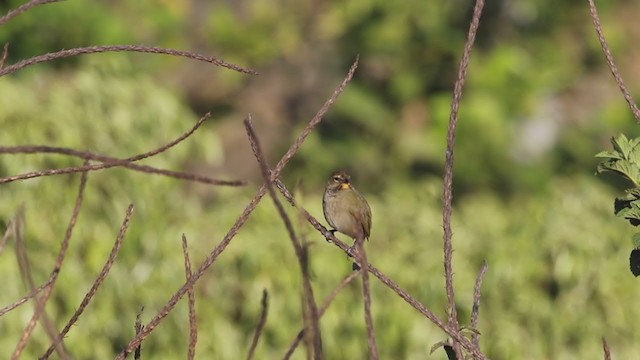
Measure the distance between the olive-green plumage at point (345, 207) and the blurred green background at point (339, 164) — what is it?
Result: 1.11m

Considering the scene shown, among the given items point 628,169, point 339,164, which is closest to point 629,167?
point 628,169

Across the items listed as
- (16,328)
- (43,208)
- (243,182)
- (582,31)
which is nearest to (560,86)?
(582,31)

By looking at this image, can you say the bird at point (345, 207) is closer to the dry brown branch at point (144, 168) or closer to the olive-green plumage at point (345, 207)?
the olive-green plumage at point (345, 207)

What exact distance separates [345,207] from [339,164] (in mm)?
6604

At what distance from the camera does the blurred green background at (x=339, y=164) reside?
6.02 meters

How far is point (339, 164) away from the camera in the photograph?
32.7 ft

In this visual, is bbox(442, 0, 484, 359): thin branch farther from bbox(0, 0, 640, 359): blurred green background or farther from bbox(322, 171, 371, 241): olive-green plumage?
bbox(0, 0, 640, 359): blurred green background

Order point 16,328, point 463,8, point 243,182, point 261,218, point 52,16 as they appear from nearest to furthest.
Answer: point 243,182 → point 16,328 → point 261,218 → point 52,16 → point 463,8

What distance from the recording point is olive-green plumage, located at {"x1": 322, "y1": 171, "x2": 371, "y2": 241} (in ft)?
11.0

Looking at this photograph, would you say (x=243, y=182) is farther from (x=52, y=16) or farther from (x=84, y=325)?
(x=52, y=16)

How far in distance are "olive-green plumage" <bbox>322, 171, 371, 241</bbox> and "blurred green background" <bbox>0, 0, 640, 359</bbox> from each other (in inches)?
43.5

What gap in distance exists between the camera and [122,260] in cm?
643

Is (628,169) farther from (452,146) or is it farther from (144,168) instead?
(144,168)

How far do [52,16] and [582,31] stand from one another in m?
4.98
